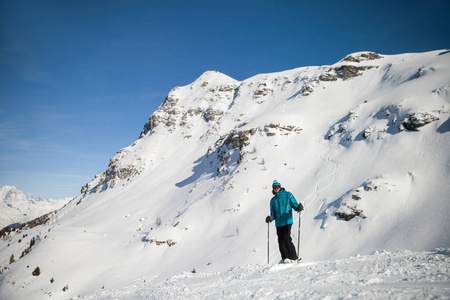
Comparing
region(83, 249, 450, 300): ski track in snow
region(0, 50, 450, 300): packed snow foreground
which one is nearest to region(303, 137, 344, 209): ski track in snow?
region(0, 50, 450, 300): packed snow foreground

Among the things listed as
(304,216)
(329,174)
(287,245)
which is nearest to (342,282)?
(287,245)

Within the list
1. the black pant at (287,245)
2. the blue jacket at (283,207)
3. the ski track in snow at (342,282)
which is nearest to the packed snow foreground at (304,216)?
the ski track in snow at (342,282)

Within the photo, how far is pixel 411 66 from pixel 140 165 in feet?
139

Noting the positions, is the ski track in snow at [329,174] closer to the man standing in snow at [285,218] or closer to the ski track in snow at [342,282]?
the man standing in snow at [285,218]

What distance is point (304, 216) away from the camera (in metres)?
14.0

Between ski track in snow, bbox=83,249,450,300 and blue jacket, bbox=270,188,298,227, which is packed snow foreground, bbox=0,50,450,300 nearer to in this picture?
ski track in snow, bbox=83,249,450,300

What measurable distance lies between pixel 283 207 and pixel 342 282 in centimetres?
298

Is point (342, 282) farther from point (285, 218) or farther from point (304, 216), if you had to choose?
point (304, 216)

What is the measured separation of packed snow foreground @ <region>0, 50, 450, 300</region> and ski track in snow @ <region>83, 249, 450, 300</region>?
0.03 m

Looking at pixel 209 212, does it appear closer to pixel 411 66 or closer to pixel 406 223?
pixel 406 223

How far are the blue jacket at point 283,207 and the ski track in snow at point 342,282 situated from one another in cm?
132

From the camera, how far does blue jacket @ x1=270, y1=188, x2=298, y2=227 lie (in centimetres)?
711

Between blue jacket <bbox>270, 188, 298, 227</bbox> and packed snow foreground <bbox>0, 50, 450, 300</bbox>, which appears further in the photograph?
blue jacket <bbox>270, 188, 298, 227</bbox>

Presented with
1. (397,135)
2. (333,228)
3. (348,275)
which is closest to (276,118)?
(397,135)
